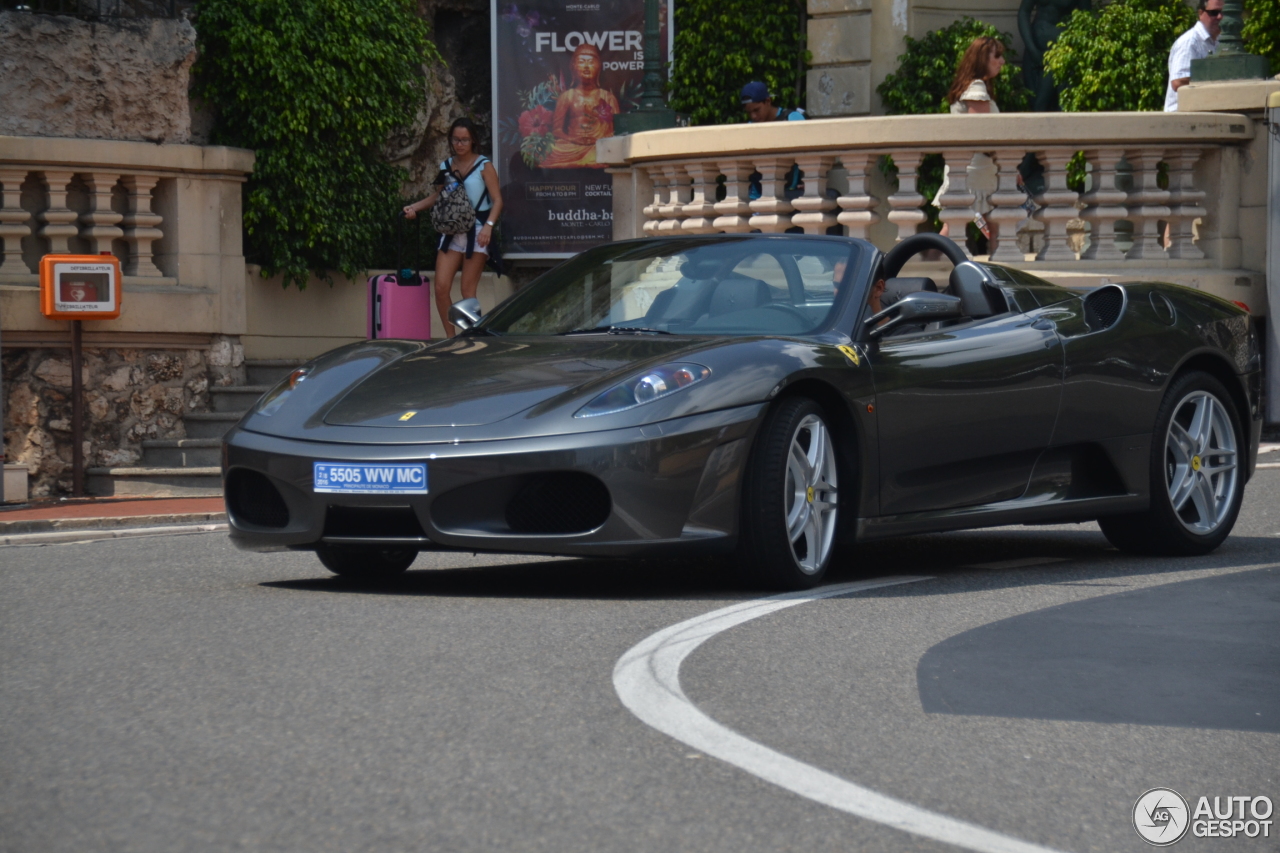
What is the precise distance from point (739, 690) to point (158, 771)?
1.53 meters

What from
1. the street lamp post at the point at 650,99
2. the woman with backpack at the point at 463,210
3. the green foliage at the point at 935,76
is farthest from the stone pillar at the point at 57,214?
the green foliage at the point at 935,76

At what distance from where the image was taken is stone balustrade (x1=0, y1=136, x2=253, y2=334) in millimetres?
13242

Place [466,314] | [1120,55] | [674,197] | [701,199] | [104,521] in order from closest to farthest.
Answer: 1. [466,314]
2. [104,521]
3. [701,199]
4. [674,197]
5. [1120,55]

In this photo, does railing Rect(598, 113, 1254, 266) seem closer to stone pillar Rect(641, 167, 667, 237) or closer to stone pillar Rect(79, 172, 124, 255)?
stone pillar Rect(641, 167, 667, 237)

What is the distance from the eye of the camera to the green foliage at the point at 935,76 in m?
19.1

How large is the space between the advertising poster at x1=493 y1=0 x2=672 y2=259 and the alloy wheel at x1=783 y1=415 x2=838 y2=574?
1215 cm

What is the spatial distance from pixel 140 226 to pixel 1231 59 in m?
7.52

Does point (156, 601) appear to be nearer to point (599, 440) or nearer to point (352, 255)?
point (599, 440)

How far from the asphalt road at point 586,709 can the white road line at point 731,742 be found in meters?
0.05

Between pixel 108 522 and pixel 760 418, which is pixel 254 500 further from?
pixel 108 522

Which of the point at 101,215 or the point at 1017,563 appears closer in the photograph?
the point at 1017,563

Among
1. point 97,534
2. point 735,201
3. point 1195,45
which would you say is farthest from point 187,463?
point 1195,45

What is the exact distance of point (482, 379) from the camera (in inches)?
266

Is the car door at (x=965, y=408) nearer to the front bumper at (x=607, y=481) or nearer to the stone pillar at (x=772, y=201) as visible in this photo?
the front bumper at (x=607, y=481)
